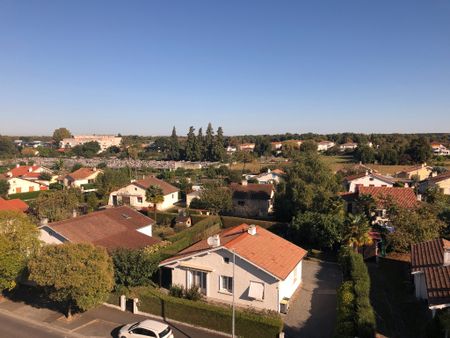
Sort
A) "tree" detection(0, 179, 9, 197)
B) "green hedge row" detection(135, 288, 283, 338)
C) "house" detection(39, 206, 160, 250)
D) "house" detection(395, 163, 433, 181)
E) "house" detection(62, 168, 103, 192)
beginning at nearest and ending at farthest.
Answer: "green hedge row" detection(135, 288, 283, 338)
"house" detection(39, 206, 160, 250)
"tree" detection(0, 179, 9, 197)
"house" detection(62, 168, 103, 192)
"house" detection(395, 163, 433, 181)

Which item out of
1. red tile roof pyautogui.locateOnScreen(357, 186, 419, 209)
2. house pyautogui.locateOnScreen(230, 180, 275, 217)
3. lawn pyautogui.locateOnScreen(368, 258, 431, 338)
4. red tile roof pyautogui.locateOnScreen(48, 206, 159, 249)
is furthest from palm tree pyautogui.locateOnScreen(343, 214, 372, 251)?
house pyautogui.locateOnScreen(230, 180, 275, 217)

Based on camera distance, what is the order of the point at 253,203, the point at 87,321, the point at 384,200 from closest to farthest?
the point at 87,321 → the point at 384,200 → the point at 253,203

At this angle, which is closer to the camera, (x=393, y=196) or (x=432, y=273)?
(x=432, y=273)

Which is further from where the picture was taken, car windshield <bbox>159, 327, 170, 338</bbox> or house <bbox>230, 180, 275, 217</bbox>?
house <bbox>230, 180, 275, 217</bbox>

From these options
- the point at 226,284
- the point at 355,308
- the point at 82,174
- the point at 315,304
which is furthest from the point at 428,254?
the point at 82,174

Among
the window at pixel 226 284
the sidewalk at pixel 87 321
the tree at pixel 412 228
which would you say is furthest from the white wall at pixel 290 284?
the tree at pixel 412 228

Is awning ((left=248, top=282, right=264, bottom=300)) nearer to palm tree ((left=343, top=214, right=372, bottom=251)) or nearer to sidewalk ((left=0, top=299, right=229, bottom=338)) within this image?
sidewalk ((left=0, top=299, right=229, bottom=338))

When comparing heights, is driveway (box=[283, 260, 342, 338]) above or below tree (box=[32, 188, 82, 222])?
below

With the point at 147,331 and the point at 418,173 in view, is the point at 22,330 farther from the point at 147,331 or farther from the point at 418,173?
the point at 418,173
